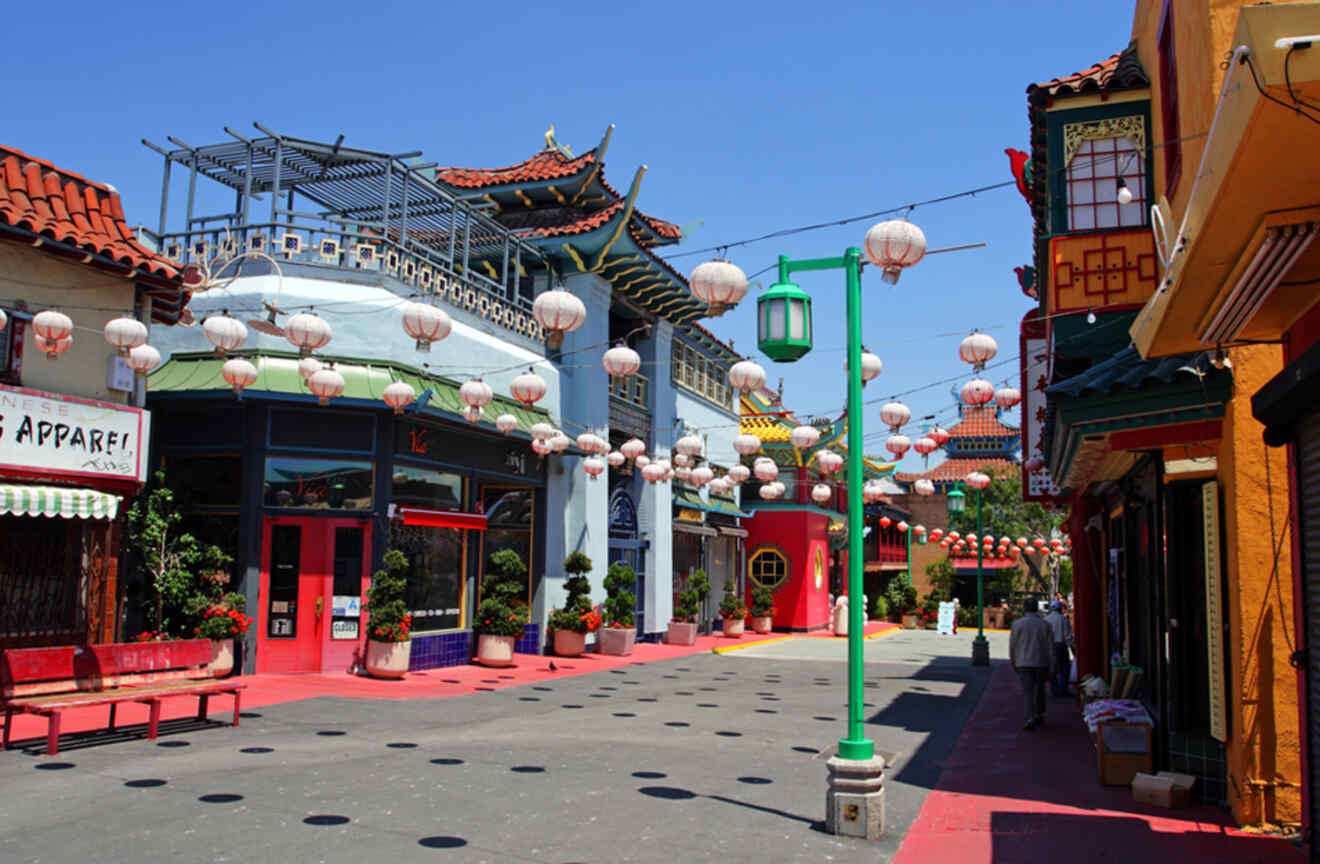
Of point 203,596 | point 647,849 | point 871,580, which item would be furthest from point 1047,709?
point 871,580

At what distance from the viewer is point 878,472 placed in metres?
45.4

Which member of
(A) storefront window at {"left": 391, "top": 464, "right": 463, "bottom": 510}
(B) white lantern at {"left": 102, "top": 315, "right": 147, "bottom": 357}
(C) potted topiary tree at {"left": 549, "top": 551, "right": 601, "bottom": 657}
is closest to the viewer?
(B) white lantern at {"left": 102, "top": 315, "right": 147, "bottom": 357}

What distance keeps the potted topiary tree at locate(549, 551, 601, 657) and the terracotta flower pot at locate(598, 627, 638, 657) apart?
89 centimetres

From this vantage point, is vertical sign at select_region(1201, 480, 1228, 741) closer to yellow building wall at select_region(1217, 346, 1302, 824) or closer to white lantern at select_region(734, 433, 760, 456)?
yellow building wall at select_region(1217, 346, 1302, 824)

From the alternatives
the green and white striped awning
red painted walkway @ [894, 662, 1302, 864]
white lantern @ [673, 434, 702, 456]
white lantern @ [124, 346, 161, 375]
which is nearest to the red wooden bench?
the green and white striped awning

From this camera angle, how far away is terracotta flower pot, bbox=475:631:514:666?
20141 millimetres

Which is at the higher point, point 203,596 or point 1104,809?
point 203,596

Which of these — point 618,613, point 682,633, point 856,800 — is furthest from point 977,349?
point 682,633

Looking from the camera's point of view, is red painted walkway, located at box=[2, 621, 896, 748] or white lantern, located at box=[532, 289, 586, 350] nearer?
red painted walkway, located at box=[2, 621, 896, 748]

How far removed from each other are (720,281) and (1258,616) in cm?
580

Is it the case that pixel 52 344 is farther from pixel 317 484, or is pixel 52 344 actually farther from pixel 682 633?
pixel 682 633

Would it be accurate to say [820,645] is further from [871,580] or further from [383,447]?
[871,580]

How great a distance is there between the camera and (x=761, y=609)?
35.0m

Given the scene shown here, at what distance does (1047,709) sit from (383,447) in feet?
40.3
